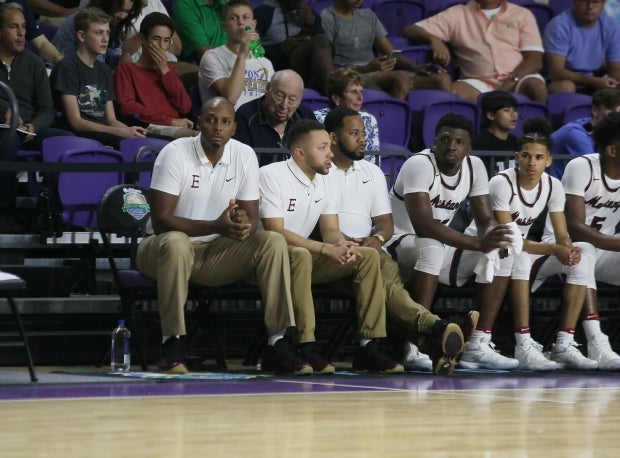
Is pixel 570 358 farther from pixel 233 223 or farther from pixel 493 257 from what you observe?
pixel 233 223

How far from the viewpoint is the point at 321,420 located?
4.93 metres

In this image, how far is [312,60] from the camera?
1046 cm

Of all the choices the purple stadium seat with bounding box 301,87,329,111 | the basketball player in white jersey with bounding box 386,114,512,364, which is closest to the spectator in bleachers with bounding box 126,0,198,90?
the purple stadium seat with bounding box 301,87,329,111

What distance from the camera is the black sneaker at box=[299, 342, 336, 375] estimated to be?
7207 millimetres

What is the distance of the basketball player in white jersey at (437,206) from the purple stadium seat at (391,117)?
1.80m

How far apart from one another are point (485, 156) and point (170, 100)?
86.8 inches

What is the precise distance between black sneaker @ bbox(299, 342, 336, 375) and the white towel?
3.79ft

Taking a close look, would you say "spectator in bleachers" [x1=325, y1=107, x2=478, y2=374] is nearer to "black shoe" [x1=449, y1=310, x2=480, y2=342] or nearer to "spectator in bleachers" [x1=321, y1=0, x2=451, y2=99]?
"black shoe" [x1=449, y1=310, x2=480, y2=342]

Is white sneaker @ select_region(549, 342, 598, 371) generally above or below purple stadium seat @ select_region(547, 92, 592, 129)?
below

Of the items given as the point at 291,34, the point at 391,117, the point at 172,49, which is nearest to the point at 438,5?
the point at 291,34

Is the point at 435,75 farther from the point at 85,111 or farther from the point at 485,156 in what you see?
the point at 85,111

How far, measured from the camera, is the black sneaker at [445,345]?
725cm

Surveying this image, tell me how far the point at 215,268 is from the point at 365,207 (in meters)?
1.09

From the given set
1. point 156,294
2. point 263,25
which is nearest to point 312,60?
point 263,25
